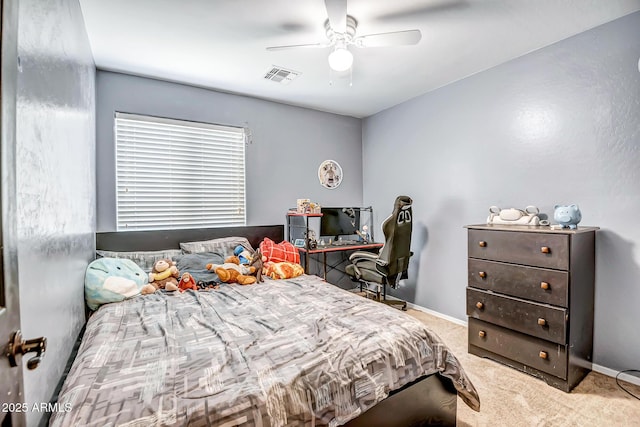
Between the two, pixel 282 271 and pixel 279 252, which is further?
pixel 279 252

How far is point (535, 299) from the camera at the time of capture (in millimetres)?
2182

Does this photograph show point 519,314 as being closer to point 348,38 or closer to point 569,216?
point 569,216

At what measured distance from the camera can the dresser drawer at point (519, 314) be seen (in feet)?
6.76

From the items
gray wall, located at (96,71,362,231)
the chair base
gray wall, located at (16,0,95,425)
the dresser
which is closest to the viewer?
gray wall, located at (16,0,95,425)

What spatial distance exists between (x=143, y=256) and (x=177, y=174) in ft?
3.12

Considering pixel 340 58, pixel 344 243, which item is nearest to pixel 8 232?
pixel 340 58

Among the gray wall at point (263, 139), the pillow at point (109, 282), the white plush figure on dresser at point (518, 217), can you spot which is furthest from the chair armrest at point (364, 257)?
the pillow at point (109, 282)

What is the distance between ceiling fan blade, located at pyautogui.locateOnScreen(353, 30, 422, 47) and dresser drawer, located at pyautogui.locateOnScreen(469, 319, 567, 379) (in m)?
2.29

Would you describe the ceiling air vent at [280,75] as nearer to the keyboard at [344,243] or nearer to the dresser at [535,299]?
the keyboard at [344,243]

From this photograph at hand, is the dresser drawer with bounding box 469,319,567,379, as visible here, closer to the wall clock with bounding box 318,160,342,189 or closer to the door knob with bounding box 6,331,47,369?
the wall clock with bounding box 318,160,342,189

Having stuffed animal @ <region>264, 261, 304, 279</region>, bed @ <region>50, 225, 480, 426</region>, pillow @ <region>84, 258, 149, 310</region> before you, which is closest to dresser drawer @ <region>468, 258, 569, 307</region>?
bed @ <region>50, 225, 480, 426</region>

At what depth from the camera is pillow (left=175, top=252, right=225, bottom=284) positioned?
2.62 metres

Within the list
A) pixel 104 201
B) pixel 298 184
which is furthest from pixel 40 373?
pixel 298 184

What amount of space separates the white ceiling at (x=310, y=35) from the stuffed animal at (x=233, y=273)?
1873mm
